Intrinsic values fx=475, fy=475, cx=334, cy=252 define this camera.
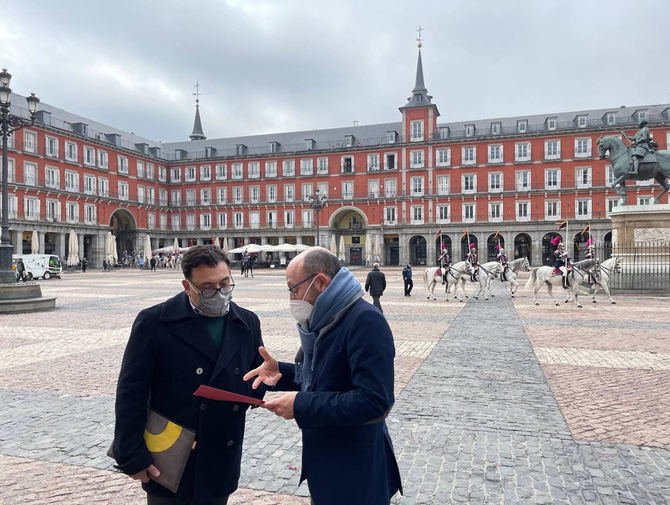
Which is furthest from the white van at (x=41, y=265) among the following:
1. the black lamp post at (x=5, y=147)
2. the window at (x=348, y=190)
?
the window at (x=348, y=190)

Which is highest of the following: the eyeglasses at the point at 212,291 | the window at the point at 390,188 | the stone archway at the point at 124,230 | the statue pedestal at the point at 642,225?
the window at the point at 390,188

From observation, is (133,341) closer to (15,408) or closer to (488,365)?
(15,408)

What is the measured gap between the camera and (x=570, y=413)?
5277mm

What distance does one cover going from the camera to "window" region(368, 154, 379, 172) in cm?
5403

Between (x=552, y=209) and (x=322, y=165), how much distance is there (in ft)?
83.8

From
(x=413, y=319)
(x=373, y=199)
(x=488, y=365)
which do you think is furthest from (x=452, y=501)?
(x=373, y=199)

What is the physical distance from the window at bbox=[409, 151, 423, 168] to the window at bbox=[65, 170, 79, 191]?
34.8m

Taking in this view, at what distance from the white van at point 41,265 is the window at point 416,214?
34.4m

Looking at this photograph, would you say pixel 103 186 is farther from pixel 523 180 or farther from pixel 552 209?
pixel 552 209

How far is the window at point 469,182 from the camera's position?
2003 inches

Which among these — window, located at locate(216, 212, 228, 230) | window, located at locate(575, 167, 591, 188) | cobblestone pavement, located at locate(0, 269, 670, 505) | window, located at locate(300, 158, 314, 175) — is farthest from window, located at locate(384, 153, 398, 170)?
cobblestone pavement, located at locate(0, 269, 670, 505)

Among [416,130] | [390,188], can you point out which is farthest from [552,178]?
[390,188]

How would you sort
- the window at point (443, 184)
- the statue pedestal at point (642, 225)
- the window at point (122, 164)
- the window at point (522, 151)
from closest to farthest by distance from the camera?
the statue pedestal at point (642, 225), the window at point (522, 151), the window at point (443, 184), the window at point (122, 164)

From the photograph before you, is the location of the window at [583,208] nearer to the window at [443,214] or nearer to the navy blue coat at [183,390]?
the window at [443,214]
